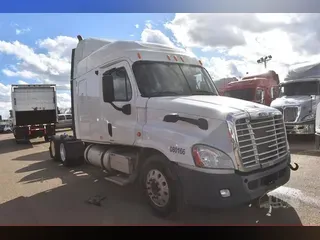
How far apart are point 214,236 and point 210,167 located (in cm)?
98

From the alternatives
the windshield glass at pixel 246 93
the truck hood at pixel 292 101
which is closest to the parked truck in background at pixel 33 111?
the windshield glass at pixel 246 93

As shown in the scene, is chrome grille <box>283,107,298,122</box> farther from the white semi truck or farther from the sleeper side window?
the sleeper side window

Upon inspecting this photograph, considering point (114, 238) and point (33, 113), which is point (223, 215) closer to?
point (114, 238)

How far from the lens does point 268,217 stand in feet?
14.1

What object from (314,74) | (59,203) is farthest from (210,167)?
(314,74)

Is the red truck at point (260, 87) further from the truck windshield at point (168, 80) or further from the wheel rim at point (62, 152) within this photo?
the wheel rim at point (62, 152)

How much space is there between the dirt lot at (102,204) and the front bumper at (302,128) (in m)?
2.57

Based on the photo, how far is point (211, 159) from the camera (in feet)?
12.4

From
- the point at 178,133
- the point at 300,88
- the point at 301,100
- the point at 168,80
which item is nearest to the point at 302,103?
the point at 301,100

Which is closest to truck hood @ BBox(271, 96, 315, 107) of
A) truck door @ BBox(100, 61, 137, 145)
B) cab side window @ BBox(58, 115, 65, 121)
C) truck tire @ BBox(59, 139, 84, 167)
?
truck tire @ BBox(59, 139, 84, 167)

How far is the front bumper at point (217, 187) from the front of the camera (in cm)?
372

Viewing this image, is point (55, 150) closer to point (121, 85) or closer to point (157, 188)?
point (121, 85)

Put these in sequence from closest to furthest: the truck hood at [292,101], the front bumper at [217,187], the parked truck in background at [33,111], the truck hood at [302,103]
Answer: the front bumper at [217,187], the truck hood at [302,103], the truck hood at [292,101], the parked truck in background at [33,111]

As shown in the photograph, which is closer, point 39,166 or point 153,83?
point 153,83
